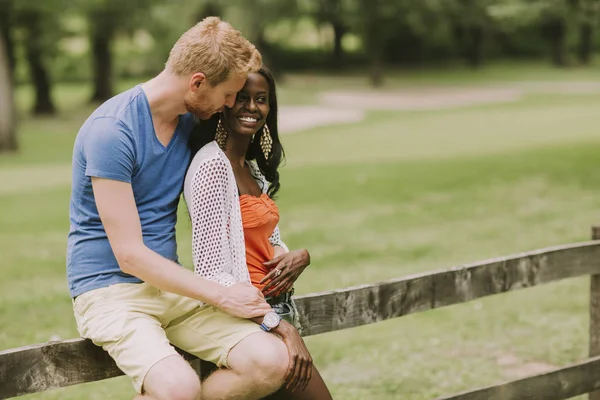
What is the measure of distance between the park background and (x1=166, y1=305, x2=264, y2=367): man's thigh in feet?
8.41

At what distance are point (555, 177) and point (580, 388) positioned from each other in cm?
1160

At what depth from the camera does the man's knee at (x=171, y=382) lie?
2686 mm

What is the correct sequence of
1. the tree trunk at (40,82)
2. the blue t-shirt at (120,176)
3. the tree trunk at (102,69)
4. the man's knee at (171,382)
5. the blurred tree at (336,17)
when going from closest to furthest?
the man's knee at (171,382)
the blue t-shirt at (120,176)
the tree trunk at (40,82)
the tree trunk at (102,69)
the blurred tree at (336,17)

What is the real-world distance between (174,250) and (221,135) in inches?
20.1

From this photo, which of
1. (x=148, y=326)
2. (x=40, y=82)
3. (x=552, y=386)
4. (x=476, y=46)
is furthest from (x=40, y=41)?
(x=148, y=326)

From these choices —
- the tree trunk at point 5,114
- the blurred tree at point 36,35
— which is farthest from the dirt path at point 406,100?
the blurred tree at point 36,35

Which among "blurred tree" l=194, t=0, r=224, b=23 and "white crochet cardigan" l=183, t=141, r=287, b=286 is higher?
"white crochet cardigan" l=183, t=141, r=287, b=286

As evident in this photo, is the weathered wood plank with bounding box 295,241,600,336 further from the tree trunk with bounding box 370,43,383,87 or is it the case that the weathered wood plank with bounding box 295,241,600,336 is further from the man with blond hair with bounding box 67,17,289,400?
the tree trunk with bounding box 370,43,383,87

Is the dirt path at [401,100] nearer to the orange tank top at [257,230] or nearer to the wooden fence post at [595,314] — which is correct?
the wooden fence post at [595,314]

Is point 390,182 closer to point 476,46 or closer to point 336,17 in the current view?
point 336,17

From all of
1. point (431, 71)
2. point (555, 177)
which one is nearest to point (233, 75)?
point (555, 177)

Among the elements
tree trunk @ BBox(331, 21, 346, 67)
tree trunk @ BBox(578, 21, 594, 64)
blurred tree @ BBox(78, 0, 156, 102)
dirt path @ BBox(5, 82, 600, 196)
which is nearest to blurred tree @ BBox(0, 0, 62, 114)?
blurred tree @ BBox(78, 0, 156, 102)

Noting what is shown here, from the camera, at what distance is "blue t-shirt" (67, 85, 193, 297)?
2.91m

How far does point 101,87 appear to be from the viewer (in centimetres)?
4119
